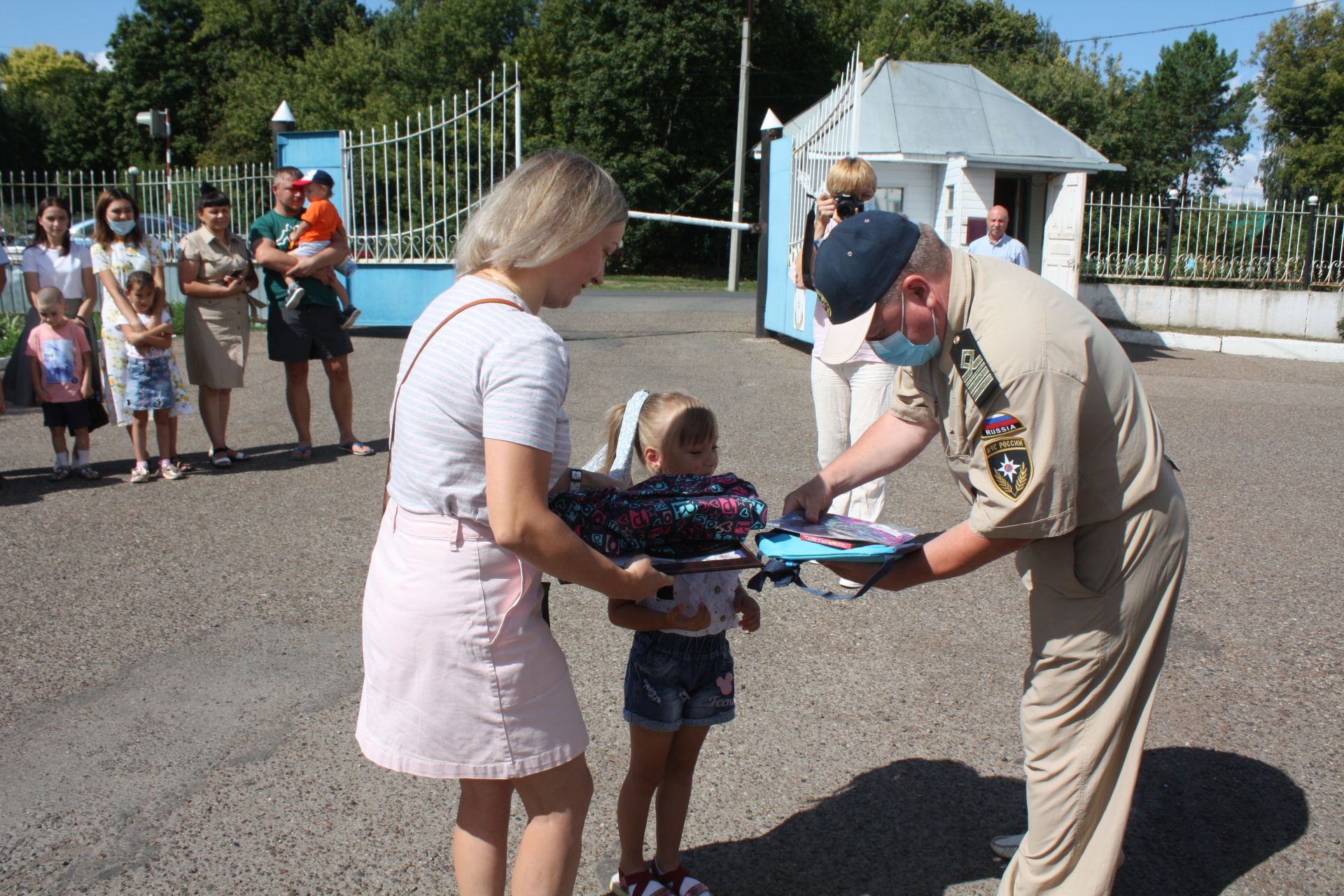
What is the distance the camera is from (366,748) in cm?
201

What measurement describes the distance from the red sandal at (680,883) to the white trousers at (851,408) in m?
2.17

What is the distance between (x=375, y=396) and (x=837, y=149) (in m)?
5.44

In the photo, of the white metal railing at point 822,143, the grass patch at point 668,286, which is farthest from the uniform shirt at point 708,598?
the grass patch at point 668,286

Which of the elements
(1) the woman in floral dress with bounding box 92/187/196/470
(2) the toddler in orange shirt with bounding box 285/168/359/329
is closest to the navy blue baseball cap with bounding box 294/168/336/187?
(2) the toddler in orange shirt with bounding box 285/168/359/329

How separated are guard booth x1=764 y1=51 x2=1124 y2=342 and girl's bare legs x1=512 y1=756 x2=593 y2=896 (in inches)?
396

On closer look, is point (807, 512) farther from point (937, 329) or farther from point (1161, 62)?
point (1161, 62)

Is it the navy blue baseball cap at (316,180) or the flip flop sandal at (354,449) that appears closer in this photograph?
the navy blue baseball cap at (316,180)

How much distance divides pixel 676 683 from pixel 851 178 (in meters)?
2.86

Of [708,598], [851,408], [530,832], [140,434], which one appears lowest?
[530,832]

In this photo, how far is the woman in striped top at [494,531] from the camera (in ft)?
5.82

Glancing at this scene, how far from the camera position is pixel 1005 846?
2.77m

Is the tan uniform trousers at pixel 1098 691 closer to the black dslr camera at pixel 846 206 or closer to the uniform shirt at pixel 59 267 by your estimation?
the black dslr camera at pixel 846 206

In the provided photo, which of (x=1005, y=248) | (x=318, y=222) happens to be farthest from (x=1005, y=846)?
(x=1005, y=248)

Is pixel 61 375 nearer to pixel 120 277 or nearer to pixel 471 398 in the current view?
pixel 120 277
